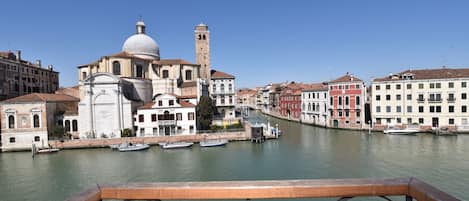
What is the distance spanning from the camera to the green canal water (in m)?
12.7

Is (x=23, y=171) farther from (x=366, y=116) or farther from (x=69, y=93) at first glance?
(x=366, y=116)

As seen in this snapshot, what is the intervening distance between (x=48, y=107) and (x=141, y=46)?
50.8 ft

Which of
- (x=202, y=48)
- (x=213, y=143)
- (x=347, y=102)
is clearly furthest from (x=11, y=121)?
(x=347, y=102)

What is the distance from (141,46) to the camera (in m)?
35.4

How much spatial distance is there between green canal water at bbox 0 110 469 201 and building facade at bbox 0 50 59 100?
12139 mm

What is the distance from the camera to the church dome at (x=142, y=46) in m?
35.1

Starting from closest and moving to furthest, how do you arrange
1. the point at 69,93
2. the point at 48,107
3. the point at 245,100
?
1. the point at 48,107
2. the point at 69,93
3. the point at 245,100

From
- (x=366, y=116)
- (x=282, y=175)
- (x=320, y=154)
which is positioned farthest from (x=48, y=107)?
(x=366, y=116)

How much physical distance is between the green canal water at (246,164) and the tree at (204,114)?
5.40 meters

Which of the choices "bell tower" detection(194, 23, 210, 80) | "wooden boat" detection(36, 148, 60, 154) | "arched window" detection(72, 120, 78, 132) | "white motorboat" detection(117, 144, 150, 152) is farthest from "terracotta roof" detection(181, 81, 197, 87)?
"wooden boat" detection(36, 148, 60, 154)

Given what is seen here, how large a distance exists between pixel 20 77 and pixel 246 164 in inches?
1269

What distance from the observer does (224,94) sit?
110ft

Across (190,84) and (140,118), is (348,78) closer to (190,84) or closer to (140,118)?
(190,84)

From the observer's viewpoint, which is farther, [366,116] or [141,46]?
[141,46]
